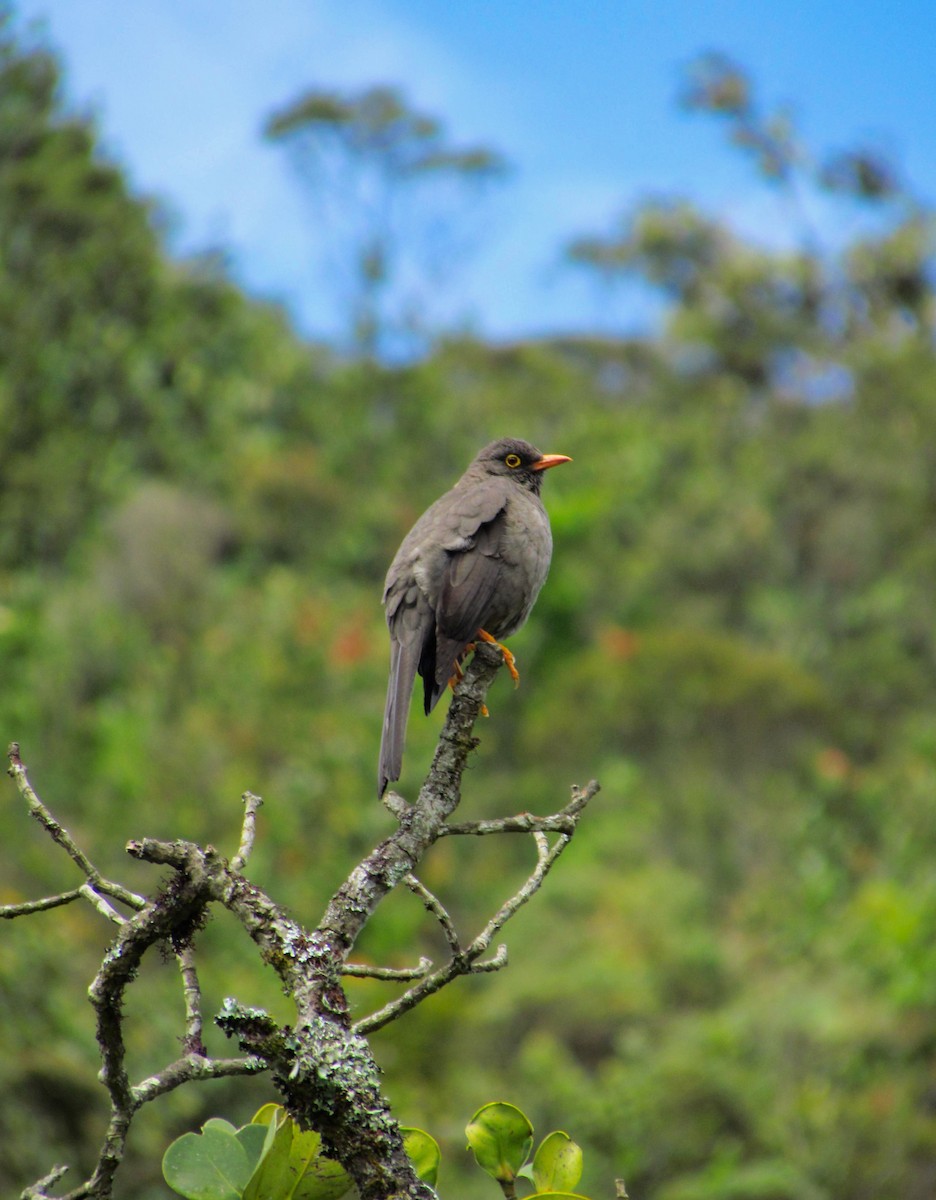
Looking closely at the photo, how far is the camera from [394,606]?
169 inches

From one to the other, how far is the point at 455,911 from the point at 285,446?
1716 centimetres

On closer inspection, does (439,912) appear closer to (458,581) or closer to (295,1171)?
(295,1171)

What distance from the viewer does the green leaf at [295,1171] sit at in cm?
183

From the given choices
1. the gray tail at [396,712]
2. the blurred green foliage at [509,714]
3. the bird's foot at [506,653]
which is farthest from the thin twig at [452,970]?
the blurred green foliage at [509,714]

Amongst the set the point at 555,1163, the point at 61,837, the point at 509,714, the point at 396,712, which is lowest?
the point at 555,1163

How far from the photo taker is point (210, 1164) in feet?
6.03

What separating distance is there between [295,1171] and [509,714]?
20535 millimetres

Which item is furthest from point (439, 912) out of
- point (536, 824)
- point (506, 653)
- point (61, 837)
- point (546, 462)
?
point (546, 462)

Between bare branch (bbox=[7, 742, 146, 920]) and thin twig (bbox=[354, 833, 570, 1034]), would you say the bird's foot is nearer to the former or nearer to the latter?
thin twig (bbox=[354, 833, 570, 1034])

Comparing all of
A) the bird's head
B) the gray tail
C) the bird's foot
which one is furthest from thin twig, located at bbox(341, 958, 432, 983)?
the bird's head

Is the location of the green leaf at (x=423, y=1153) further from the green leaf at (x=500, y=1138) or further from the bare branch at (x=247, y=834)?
the bare branch at (x=247, y=834)

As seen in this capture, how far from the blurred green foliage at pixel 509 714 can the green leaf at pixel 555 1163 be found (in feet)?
11.1

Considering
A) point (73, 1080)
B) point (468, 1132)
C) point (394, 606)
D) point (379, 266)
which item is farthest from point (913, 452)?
point (468, 1132)

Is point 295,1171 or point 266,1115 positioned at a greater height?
point 266,1115
